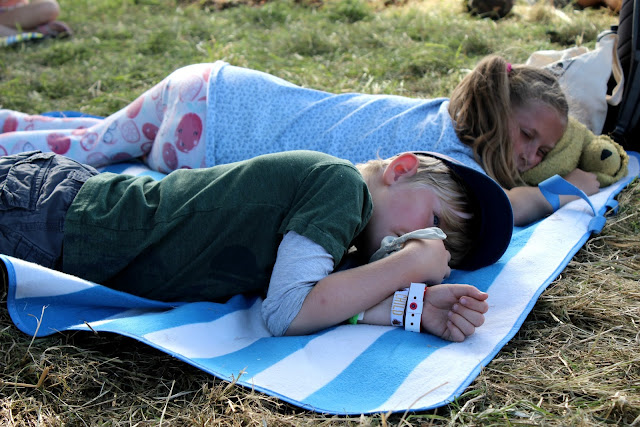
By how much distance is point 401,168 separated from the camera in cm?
227

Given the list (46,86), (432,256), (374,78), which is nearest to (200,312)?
(432,256)

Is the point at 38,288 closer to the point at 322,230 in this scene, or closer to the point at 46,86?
the point at 322,230

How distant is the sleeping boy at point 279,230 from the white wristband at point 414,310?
13 millimetres

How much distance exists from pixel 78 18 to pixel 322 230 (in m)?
6.00

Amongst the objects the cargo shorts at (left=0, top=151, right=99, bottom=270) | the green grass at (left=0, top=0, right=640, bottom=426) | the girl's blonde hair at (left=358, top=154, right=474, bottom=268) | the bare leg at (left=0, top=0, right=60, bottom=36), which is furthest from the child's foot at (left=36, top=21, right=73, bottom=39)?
the girl's blonde hair at (left=358, top=154, right=474, bottom=268)

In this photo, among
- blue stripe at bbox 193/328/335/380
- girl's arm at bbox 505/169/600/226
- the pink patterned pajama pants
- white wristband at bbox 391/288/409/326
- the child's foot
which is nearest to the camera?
blue stripe at bbox 193/328/335/380

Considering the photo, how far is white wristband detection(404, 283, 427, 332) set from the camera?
80.4 inches

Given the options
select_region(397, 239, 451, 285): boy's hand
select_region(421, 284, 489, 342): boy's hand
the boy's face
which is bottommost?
select_region(421, 284, 489, 342): boy's hand

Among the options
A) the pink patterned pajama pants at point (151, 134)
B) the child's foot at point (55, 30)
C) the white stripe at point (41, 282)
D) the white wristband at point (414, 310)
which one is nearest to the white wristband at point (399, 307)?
the white wristband at point (414, 310)

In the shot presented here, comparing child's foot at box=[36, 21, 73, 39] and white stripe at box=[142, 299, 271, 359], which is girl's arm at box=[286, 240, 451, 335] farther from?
child's foot at box=[36, 21, 73, 39]

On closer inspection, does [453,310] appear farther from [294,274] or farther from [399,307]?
[294,274]

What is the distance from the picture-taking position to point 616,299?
2207mm

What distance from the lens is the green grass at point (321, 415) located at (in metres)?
1.67

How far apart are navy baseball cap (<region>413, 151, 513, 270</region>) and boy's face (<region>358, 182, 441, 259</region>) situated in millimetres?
174
